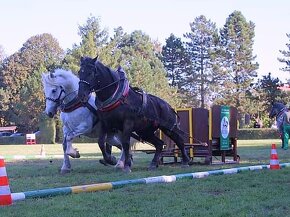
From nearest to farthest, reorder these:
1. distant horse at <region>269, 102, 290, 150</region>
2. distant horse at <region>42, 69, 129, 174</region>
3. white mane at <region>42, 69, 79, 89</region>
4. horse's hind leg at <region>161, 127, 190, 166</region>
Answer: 1. distant horse at <region>42, 69, 129, 174</region>
2. white mane at <region>42, 69, 79, 89</region>
3. horse's hind leg at <region>161, 127, 190, 166</region>
4. distant horse at <region>269, 102, 290, 150</region>

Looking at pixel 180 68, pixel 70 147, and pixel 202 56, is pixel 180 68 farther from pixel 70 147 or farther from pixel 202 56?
pixel 70 147

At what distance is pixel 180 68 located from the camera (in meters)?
80.2

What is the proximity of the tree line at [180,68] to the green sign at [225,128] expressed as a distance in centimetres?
3910

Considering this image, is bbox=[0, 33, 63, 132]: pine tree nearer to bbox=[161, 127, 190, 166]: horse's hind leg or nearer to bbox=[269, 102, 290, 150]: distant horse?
bbox=[269, 102, 290, 150]: distant horse

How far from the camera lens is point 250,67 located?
2746 inches

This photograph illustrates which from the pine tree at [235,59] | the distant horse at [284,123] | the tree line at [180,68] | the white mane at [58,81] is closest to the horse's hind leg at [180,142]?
the white mane at [58,81]

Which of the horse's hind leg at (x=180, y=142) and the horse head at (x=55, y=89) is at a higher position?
the horse head at (x=55, y=89)

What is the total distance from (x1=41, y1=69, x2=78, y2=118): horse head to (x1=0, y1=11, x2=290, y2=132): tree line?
41.3 m

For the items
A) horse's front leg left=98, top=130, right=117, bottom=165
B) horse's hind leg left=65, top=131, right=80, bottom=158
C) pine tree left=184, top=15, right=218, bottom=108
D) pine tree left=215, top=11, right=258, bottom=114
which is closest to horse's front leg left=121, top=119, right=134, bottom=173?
horse's front leg left=98, top=130, right=117, bottom=165

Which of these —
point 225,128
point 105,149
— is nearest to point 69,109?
point 105,149

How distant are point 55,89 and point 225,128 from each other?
4782mm

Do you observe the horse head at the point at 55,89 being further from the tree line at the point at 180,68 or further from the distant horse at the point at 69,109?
the tree line at the point at 180,68

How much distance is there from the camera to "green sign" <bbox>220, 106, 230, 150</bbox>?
1288 cm

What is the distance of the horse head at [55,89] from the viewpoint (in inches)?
424
